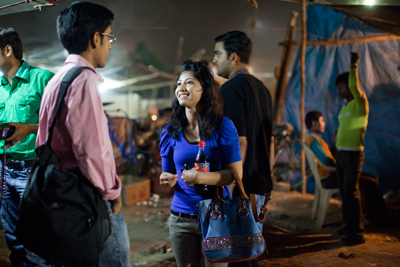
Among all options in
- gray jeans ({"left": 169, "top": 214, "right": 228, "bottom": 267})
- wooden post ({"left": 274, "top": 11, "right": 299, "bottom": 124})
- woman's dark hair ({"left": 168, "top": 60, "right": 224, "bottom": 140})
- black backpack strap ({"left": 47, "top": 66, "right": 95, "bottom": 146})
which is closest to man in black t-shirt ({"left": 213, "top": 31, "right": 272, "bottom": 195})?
woman's dark hair ({"left": 168, "top": 60, "right": 224, "bottom": 140})

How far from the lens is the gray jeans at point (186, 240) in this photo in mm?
2078

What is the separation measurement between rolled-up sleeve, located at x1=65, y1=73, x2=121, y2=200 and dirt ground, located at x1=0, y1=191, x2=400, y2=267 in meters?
2.52

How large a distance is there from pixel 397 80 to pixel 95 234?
6.02m

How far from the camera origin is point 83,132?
1548mm

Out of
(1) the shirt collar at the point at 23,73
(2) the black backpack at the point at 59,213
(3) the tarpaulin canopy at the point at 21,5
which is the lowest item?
(2) the black backpack at the point at 59,213

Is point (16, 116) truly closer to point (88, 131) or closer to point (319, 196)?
point (88, 131)

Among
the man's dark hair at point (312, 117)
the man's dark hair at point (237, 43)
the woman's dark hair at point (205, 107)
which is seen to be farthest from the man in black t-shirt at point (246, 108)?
the man's dark hair at point (312, 117)

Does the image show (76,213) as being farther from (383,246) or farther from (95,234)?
(383,246)

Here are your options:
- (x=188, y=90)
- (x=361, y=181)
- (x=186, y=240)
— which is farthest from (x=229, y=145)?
(x=361, y=181)

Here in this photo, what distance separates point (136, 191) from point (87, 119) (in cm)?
541

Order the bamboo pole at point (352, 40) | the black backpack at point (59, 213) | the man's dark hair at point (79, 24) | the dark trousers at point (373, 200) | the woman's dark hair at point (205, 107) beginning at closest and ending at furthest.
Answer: the black backpack at point (59, 213) → the man's dark hair at point (79, 24) → the woman's dark hair at point (205, 107) → the dark trousers at point (373, 200) → the bamboo pole at point (352, 40)

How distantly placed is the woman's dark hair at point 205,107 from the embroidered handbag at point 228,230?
0.39 meters

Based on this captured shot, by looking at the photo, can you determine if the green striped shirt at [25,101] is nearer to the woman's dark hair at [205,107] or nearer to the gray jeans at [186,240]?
the woman's dark hair at [205,107]

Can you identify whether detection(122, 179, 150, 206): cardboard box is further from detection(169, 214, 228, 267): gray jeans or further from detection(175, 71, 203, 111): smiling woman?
detection(175, 71, 203, 111): smiling woman
